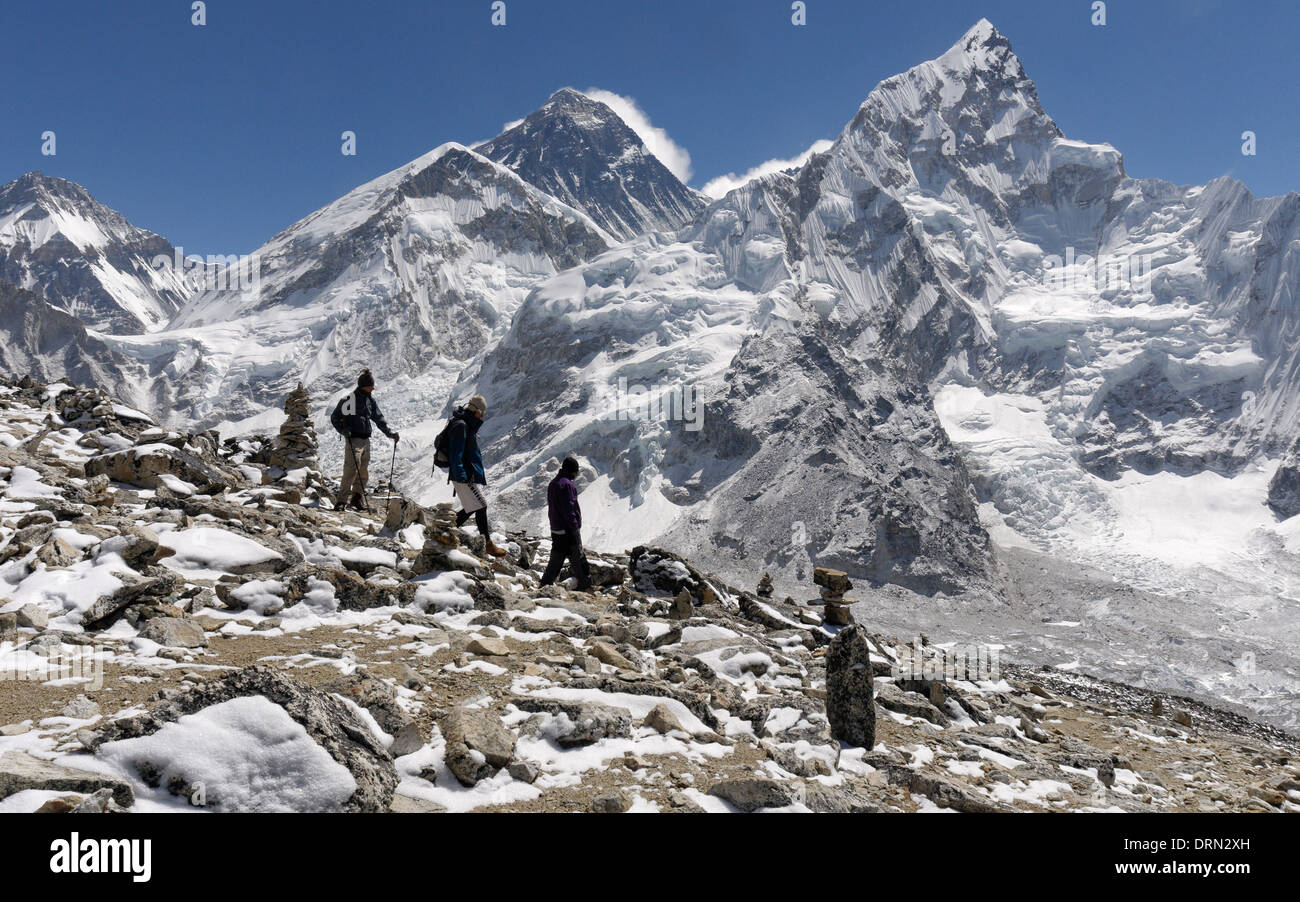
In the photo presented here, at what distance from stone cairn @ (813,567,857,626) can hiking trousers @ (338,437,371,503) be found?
32.7 ft

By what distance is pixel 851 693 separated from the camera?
733 cm

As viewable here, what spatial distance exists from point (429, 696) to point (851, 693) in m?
4.03

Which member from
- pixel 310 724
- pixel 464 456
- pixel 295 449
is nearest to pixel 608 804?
pixel 310 724

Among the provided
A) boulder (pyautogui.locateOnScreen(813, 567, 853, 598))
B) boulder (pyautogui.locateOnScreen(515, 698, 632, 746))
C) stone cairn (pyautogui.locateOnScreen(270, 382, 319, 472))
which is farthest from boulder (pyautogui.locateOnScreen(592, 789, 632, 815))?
stone cairn (pyautogui.locateOnScreen(270, 382, 319, 472))

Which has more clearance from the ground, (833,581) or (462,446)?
(462,446)

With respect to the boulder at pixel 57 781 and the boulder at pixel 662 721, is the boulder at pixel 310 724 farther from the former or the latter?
the boulder at pixel 662 721

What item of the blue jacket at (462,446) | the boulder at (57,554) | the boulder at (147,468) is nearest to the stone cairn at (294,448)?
the boulder at (147,468)

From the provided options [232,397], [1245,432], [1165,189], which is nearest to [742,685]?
[1245,432]

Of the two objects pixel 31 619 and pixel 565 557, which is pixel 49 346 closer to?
pixel 565 557

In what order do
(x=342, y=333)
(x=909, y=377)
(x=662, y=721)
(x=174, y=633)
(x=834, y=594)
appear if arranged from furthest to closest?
(x=342, y=333) → (x=909, y=377) → (x=834, y=594) → (x=174, y=633) → (x=662, y=721)

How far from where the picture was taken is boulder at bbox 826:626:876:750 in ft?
23.7

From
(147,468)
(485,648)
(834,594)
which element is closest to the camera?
(485,648)

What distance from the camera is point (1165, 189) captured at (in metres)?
169

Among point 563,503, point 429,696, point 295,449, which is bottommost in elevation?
point 429,696
